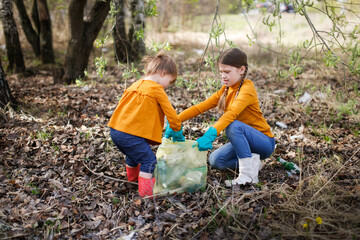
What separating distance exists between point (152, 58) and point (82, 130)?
1.74m

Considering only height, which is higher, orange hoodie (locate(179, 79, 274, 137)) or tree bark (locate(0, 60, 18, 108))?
orange hoodie (locate(179, 79, 274, 137))

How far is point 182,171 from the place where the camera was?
2.82 metres

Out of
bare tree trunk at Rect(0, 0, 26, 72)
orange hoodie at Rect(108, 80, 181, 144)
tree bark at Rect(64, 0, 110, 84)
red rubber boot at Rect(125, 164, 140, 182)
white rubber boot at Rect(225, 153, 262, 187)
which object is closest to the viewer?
orange hoodie at Rect(108, 80, 181, 144)

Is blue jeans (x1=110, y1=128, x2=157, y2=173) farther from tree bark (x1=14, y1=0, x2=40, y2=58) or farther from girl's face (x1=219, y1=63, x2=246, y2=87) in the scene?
tree bark (x1=14, y1=0, x2=40, y2=58)

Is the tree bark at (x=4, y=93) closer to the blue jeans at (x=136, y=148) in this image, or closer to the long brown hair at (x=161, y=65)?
the blue jeans at (x=136, y=148)

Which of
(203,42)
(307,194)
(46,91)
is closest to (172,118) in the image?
(307,194)

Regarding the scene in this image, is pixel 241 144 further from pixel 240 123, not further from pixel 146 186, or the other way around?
pixel 146 186

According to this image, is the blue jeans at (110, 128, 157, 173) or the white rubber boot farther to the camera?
the white rubber boot

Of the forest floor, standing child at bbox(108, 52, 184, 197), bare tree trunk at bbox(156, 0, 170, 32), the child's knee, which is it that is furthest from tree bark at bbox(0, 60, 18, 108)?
bare tree trunk at bbox(156, 0, 170, 32)

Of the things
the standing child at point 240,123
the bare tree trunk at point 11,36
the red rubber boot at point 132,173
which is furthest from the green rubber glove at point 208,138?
the bare tree trunk at point 11,36

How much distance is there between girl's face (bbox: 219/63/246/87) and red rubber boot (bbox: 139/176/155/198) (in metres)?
1.23

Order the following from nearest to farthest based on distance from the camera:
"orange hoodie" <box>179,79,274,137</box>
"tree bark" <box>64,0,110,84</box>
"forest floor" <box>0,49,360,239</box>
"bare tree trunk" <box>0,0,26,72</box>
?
"forest floor" <box>0,49,360,239</box>, "orange hoodie" <box>179,79,274,137</box>, "tree bark" <box>64,0,110,84</box>, "bare tree trunk" <box>0,0,26,72</box>

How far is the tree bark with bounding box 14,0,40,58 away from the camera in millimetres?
7082

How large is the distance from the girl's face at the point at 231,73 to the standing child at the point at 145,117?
0.49m
